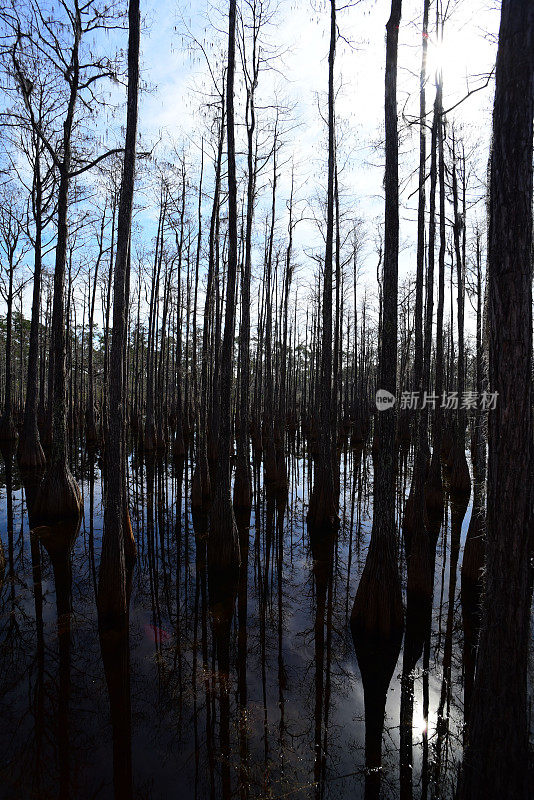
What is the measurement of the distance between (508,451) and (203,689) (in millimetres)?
3670

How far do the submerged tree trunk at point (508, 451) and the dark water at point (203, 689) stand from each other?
1.23 metres

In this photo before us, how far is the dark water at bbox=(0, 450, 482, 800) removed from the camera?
10.2ft

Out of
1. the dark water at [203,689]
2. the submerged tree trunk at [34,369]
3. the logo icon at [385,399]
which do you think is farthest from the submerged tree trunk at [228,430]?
the submerged tree trunk at [34,369]

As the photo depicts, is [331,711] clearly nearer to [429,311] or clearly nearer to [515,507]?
[515,507]

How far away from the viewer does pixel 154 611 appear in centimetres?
561

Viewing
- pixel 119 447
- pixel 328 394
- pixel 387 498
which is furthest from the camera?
pixel 328 394

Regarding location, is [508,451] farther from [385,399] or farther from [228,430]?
[228,430]

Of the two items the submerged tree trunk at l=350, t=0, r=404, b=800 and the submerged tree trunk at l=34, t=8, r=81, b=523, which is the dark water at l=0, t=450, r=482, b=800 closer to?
the submerged tree trunk at l=350, t=0, r=404, b=800

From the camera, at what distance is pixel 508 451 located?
87.7 inches

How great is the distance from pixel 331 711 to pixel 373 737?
16.9 inches

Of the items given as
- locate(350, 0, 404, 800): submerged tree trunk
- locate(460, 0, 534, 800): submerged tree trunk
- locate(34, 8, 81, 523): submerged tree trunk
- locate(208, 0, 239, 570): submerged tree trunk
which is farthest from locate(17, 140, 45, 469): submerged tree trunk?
locate(460, 0, 534, 800): submerged tree trunk

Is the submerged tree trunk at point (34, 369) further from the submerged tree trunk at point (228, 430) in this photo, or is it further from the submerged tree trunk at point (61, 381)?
the submerged tree trunk at point (228, 430)

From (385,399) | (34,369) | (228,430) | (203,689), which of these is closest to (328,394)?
(228,430)

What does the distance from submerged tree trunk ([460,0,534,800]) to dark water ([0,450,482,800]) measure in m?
1.23
